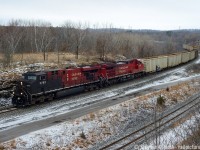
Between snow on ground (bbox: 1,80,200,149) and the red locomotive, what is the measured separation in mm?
6730

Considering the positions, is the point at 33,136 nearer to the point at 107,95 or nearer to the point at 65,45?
the point at 107,95

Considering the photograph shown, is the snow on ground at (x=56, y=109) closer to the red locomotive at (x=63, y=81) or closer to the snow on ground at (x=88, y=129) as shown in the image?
the red locomotive at (x=63, y=81)

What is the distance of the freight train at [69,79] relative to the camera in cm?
2803

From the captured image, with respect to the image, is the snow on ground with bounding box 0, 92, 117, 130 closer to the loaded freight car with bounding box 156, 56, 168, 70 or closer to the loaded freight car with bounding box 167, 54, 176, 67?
the loaded freight car with bounding box 156, 56, 168, 70

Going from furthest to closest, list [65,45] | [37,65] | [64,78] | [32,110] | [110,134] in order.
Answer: [65,45] < [37,65] < [64,78] < [32,110] < [110,134]

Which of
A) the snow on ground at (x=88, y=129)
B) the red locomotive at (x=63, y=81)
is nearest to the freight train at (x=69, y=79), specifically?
the red locomotive at (x=63, y=81)

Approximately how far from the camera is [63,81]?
32.0 metres

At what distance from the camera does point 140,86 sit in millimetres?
39812

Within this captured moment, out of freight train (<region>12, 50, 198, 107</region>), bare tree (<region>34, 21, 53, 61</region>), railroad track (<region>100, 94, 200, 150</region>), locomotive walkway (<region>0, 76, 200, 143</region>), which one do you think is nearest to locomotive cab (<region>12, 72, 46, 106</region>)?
freight train (<region>12, 50, 198, 107</region>)

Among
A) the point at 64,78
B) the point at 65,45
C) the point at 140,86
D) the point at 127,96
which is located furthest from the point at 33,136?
the point at 65,45

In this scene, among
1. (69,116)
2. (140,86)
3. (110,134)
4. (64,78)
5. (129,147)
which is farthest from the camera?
(140,86)

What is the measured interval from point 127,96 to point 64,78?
6964 mm

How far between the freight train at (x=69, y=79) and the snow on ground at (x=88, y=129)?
674 centimetres

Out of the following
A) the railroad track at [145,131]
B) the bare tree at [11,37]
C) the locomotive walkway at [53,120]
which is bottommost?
the railroad track at [145,131]
